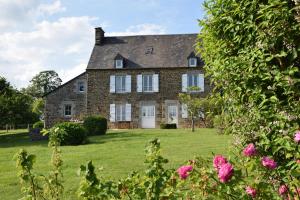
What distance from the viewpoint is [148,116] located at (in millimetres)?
A: 30172

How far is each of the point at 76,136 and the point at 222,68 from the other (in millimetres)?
13384

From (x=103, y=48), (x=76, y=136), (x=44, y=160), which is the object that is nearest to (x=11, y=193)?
(x=44, y=160)

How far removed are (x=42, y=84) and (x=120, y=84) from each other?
53.7 m

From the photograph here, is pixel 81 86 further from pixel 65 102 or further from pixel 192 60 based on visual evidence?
pixel 192 60

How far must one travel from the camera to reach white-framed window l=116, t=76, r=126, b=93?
3064 cm

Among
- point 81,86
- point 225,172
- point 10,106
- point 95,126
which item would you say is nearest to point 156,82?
point 81,86

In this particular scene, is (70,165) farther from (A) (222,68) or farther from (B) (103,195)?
(B) (103,195)

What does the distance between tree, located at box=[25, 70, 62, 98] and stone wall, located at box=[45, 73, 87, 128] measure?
4918cm

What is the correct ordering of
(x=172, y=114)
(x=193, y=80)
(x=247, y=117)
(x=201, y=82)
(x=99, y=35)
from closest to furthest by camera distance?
1. (x=247, y=117)
2. (x=201, y=82)
3. (x=193, y=80)
4. (x=172, y=114)
5. (x=99, y=35)

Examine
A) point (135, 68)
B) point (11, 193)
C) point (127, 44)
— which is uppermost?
point (127, 44)

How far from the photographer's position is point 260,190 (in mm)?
3271

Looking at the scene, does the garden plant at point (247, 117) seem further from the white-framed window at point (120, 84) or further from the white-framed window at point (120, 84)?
the white-framed window at point (120, 84)

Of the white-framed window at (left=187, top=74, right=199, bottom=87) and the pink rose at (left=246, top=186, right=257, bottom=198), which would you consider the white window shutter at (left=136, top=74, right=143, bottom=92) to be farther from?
the pink rose at (left=246, top=186, right=257, bottom=198)

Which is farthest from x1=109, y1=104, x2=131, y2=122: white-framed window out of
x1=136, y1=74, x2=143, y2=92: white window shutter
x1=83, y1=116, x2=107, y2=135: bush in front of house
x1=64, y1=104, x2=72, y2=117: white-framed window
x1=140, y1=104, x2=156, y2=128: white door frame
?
x1=83, y1=116, x2=107, y2=135: bush in front of house
